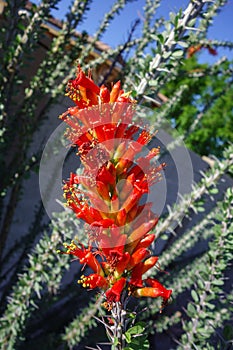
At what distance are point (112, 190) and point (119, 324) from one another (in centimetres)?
34

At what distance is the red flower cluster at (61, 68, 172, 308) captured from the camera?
915 mm

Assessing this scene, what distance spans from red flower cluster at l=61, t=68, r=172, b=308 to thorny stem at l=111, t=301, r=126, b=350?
37mm

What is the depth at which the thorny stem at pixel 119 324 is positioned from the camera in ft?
3.10

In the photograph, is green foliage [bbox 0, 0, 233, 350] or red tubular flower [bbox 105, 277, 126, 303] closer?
red tubular flower [bbox 105, 277, 126, 303]

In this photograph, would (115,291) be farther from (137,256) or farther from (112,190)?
(112,190)

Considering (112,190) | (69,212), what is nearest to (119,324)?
(112,190)

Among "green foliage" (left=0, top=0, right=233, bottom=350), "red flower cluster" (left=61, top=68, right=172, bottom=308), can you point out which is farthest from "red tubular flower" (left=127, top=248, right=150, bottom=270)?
"green foliage" (left=0, top=0, right=233, bottom=350)

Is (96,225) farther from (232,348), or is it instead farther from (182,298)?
(182,298)

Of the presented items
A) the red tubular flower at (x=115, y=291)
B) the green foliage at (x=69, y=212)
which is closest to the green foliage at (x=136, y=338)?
the green foliage at (x=69, y=212)

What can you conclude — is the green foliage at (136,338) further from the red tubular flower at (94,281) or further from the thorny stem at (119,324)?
the red tubular flower at (94,281)

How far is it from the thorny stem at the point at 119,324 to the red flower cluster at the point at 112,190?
37mm

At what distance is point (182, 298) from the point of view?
5965mm

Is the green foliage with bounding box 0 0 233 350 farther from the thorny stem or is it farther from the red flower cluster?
the red flower cluster

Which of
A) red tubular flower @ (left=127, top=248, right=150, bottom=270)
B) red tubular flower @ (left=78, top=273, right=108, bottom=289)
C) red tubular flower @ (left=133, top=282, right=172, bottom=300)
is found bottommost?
red tubular flower @ (left=78, top=273, right=108, bottom=289)
